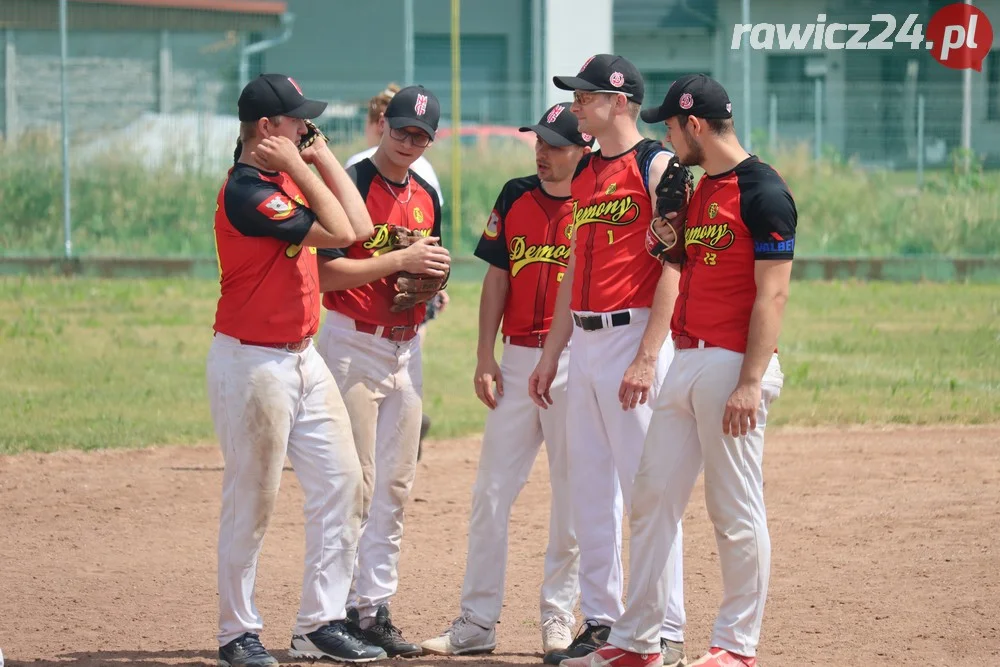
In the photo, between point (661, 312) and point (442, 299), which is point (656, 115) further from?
point (442, 299)

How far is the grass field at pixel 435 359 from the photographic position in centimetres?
1044

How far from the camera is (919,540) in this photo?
7.16 m

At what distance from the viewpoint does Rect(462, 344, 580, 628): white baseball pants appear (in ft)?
18.3

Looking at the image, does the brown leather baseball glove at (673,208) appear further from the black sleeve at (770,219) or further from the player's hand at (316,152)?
the player's hand at (316,152)

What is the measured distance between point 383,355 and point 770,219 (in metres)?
1.82

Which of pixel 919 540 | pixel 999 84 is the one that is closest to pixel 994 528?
pixel 919 540

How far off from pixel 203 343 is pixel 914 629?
9.09 metres

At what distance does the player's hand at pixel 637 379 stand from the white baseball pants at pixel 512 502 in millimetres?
501

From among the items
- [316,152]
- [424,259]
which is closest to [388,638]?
[424,259]

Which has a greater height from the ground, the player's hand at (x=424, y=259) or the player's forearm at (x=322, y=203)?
the player's forearm at (x=322, y=203)

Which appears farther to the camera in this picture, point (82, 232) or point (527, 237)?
point (82, 232)

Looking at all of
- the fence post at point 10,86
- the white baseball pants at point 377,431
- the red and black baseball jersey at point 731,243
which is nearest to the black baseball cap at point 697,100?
the red and black baseball jersey at point 731,243

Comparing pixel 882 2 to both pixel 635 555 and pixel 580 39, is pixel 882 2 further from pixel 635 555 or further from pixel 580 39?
pixel 635 555

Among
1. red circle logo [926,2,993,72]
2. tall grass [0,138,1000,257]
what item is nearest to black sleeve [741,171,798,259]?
tall grass [0,138,1000,257]
